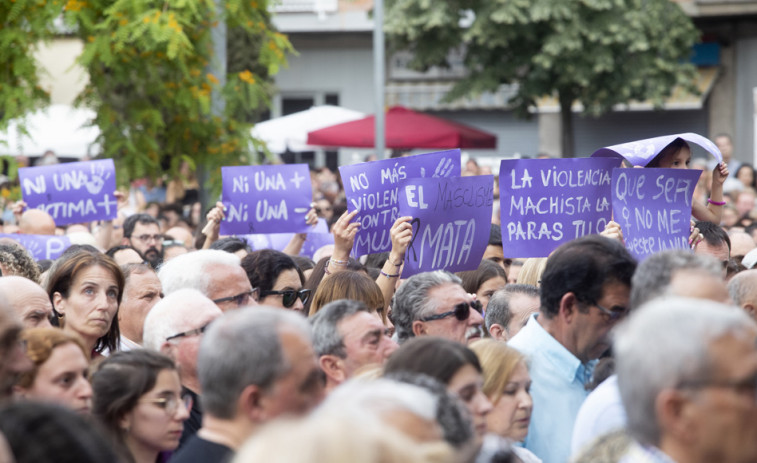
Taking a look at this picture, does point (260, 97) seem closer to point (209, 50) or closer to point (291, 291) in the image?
point (209, 50)

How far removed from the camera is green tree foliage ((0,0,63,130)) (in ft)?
34.0

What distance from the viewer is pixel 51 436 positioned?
243 centimetres

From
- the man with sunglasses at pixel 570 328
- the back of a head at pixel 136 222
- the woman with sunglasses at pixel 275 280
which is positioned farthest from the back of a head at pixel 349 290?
the back of a head at pixel 136 222

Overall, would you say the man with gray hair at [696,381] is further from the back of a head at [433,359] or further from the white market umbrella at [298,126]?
the white market umbrella at [298,126]

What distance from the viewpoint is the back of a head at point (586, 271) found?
4.11 m

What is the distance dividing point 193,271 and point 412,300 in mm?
1032

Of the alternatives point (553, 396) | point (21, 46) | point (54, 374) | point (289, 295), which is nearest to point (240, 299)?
point (289, 295)

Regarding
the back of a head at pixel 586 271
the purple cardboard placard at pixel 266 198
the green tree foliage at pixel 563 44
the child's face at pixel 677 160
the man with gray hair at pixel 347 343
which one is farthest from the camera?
the green tree foliage at pixel 563 44

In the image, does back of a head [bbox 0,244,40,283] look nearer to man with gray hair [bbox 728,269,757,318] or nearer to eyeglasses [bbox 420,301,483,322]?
eyeglasses [bbox 420,301,483,322]

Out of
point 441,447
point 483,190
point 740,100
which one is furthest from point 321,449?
point 740,100

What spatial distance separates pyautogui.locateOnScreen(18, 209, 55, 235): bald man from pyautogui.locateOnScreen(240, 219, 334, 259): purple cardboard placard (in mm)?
1476

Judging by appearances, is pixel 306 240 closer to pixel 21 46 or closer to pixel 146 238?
pixel 146 238

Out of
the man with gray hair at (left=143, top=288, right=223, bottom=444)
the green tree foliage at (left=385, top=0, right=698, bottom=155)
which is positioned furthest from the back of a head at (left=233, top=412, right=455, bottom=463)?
the green tree foliage at (left=385, top=0, right=698, bottom=155)

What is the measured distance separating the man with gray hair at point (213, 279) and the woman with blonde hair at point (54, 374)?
1474mm
